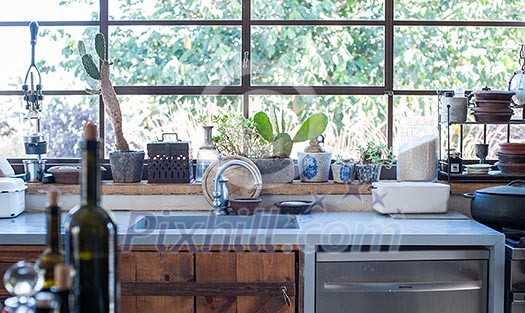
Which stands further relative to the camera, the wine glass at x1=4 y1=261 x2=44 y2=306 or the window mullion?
the window mullion

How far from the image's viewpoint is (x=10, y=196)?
287cm

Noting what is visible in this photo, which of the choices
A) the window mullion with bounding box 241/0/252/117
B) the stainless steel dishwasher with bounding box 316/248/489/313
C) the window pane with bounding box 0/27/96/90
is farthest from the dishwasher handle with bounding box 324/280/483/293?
the window pane with bounding box 0/27/96/90

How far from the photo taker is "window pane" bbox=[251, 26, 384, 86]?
333cm

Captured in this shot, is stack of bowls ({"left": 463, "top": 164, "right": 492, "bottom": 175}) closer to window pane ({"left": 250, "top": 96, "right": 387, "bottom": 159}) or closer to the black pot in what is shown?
the black pot

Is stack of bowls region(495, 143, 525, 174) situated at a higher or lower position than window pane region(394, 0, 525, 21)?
lower

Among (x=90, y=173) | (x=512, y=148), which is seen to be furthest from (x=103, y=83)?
(x=90, y=173)

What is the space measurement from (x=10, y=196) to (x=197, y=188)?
85cm

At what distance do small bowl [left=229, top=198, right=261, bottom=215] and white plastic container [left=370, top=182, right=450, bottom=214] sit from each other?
579 mm

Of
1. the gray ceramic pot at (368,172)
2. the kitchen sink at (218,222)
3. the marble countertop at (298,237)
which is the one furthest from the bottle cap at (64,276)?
the gray ceramic pot at (368,172)

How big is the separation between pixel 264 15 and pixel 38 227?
5.07ft

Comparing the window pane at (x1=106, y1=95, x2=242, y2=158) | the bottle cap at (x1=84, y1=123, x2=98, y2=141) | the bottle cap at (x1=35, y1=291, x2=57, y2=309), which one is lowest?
the bottle cap at (x1=35, y1=291, x2=57, y2=309)

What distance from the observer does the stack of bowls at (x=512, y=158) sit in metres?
3.06

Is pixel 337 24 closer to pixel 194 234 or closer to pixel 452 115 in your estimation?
pixel 452 115

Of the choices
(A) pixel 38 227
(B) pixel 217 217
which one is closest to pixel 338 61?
(B) pixel 217 217
